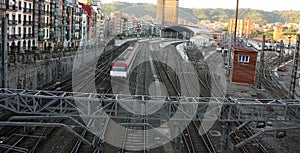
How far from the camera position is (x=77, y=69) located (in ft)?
81.1

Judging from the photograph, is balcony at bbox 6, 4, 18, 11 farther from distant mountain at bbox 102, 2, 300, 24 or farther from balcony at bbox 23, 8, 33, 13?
distant mountain at bbox 102, 2, 300, 24

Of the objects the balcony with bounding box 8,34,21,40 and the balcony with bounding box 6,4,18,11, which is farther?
the balcony with bounding box 8,34,21,40

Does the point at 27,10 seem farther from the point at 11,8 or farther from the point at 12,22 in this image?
the point at 12,22

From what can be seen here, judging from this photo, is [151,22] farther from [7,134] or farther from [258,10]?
[7,134]

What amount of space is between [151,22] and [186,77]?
261 ft

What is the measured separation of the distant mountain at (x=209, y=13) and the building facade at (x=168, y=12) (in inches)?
75.4

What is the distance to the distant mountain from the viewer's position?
9700cm

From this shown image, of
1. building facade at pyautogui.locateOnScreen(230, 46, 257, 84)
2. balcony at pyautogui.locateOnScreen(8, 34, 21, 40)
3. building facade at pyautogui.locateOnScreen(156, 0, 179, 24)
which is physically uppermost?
building facade at pyautogui.locateOnScreen(156, 0, 179, 24)

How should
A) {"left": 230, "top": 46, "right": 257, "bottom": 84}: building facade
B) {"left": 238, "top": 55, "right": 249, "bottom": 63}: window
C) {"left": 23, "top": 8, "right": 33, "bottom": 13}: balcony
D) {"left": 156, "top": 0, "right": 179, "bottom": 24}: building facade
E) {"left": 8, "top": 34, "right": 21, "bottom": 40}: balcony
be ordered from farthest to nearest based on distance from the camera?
1. {"left": 156, "top": 0, "right": 179, "bottom": 24}: building facade
2. {"left": 23, "top": 8, "right": 33, "bottom": 13}: balcony
3. {"left": 238, "top": 55, "right": 249, "bottom": 63}: window
4. {"left": 230, "top": 46, "right": 257, "bottom": 84}: building facade
5. {"left": 8, "top": 34, "right": 21, "bottom": 40}: balcony

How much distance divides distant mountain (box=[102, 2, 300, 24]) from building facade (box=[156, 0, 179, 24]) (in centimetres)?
192

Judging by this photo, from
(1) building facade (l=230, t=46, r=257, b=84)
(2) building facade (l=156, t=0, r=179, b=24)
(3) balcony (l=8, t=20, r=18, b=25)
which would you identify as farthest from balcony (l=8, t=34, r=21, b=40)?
(2) building facade (l=156, t=0, r=179, b=24)

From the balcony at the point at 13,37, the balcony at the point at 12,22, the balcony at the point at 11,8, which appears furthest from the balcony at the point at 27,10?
the balcony at the point at 13,37

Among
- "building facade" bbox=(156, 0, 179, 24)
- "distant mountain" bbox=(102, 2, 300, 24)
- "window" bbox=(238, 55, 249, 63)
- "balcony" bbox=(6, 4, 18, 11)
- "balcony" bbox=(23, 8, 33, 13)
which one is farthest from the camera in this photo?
"distant mountain" bbox=(102, 2, 300, 24)

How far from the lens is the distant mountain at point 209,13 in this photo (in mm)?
97000
